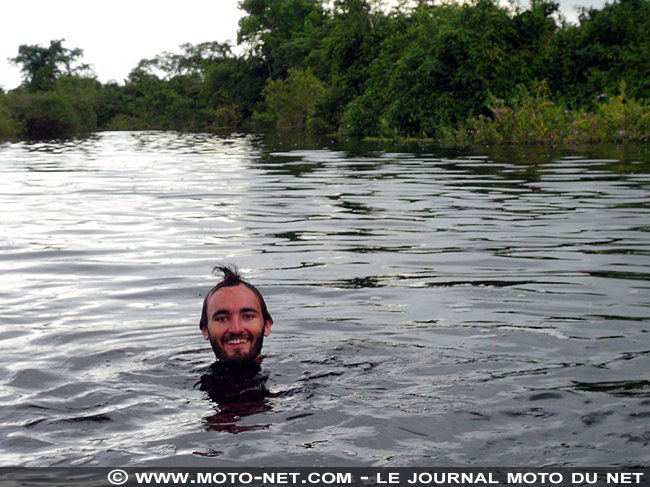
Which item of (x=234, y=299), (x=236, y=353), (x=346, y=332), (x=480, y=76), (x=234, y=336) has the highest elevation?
(x=480, y=76)

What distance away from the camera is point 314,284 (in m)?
8.05

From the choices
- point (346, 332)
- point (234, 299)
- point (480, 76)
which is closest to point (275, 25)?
point (480, 76)

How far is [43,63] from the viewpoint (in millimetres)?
89438

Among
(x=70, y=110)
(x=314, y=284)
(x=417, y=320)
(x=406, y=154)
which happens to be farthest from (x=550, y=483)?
(x=70, y=110)

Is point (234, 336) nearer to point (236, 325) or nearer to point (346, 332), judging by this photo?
point (236, 325)

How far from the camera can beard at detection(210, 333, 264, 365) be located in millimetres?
5188

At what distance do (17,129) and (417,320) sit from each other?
5655cm

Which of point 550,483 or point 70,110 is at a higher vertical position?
point 70,110

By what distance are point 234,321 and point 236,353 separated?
0.67ft

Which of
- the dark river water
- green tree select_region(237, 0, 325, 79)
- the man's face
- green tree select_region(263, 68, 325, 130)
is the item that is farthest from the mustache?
green tree select_region(237, 0, 325, 79)

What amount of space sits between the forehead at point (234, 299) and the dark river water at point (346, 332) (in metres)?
0.45

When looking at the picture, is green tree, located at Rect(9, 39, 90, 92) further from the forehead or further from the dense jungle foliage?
the forehead

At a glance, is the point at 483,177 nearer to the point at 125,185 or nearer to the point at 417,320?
the point at 125,185

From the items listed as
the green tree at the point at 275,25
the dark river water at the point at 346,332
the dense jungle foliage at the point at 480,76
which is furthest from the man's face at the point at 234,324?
the green tree at the point at 275,25
